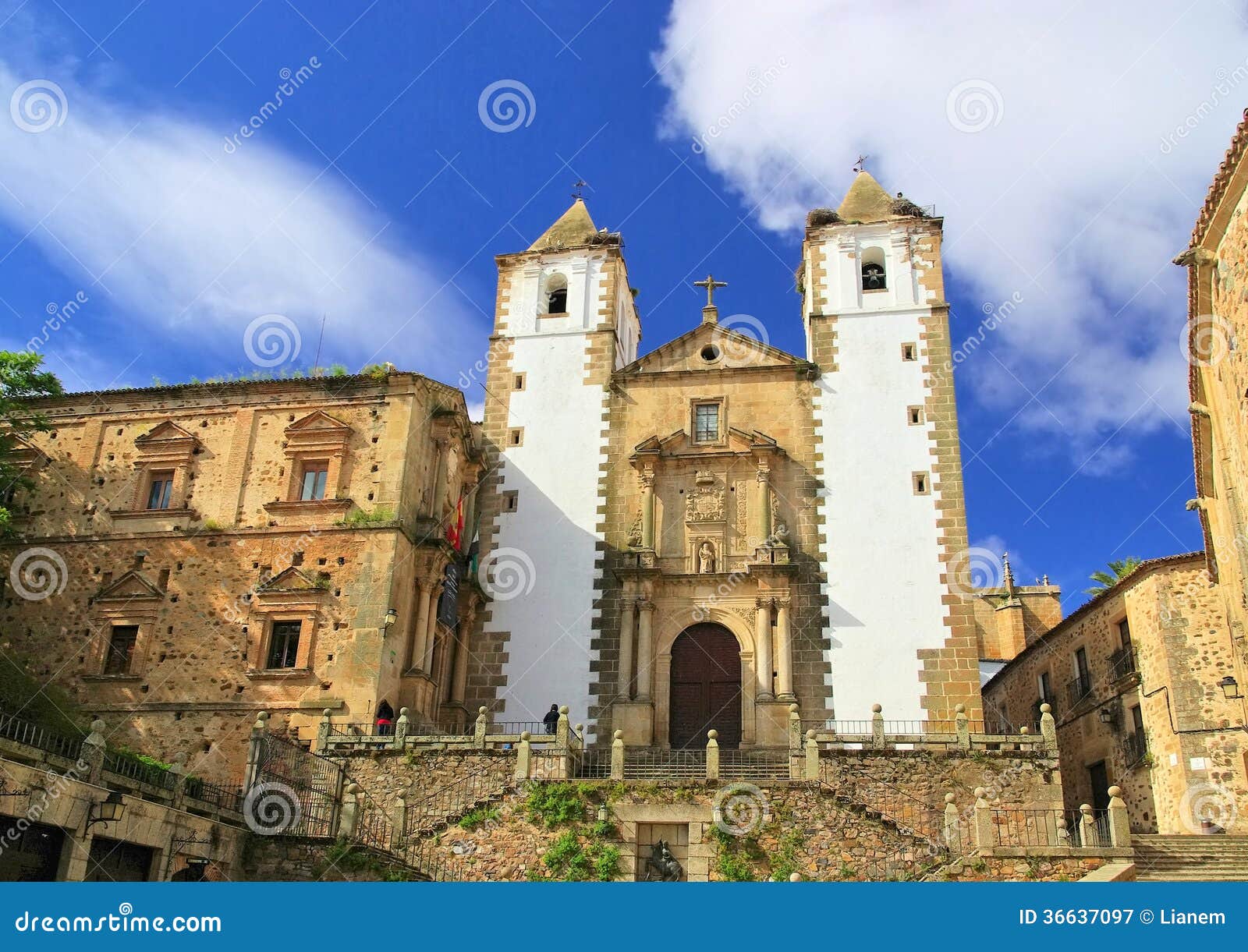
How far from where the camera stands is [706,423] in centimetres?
2753

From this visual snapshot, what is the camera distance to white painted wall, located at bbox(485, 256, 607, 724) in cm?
2516

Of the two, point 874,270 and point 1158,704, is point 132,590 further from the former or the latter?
point 1158,704

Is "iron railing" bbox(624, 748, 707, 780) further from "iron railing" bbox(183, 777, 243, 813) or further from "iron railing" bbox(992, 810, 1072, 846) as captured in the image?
"iron railing" bbox(183, 777, 243, 813)

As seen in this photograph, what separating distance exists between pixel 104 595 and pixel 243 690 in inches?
166

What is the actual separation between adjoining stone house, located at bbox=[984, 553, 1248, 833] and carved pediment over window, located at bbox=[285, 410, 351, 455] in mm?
18006

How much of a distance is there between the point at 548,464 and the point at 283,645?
25.5 feet

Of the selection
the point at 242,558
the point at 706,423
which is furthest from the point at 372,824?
the point at 706,423

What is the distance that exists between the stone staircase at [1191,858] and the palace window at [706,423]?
12777 mm

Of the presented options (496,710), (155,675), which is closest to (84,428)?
(155,675)

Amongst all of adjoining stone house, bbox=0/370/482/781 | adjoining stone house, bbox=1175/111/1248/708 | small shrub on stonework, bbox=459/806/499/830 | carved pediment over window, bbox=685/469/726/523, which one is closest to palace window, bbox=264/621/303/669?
adjoining stone house, bbox=0/370/482/781

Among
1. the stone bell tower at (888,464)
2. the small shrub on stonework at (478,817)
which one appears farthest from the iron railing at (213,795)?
the stone bell tower at (888,464)

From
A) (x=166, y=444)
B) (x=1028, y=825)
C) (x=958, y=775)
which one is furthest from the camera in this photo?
(x=166, y=444)

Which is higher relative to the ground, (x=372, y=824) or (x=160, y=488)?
(x=160, y=488)

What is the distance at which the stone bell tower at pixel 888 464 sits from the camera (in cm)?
2384
